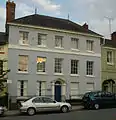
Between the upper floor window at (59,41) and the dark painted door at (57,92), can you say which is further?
the upper floor window at (59,41)

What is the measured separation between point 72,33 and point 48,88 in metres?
7.40

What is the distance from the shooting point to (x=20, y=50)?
33.3 m

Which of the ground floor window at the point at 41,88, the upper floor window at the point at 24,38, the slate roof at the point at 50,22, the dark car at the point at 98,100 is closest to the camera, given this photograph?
the dark car at the point at 98,100

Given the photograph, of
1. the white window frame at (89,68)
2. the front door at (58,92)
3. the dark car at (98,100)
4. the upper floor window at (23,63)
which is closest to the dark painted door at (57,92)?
the front door at (58,92)

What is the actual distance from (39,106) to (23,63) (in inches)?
330

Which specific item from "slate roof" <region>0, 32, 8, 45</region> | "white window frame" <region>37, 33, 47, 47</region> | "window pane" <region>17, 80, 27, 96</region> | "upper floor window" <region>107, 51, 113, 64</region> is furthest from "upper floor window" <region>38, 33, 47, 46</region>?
"upper floor window" <region>107, 51, 113, 64</region>

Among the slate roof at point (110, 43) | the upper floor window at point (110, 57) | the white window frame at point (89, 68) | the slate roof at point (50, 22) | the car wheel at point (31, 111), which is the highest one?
→ the slate roof at point (50, 22)

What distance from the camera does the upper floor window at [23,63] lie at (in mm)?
33312

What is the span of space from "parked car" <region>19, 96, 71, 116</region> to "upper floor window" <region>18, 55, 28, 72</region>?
7.38 meters

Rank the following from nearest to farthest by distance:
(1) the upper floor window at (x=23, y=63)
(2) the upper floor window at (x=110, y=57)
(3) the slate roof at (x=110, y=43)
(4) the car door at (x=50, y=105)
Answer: (4) the car door at (x=50, y=105) < (1) the upper floor window at (x=23, y=63) < (2) the upper floor window at (x=110, y=57) < (3) the slate roof at (x=110, y=43)

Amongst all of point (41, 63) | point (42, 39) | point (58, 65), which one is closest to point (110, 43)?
point (58, 65)

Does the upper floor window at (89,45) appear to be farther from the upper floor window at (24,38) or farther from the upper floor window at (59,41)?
the upper floor window at (24,38)

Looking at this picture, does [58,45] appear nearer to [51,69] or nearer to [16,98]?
[51,69]

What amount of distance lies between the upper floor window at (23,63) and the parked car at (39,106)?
738 cm
